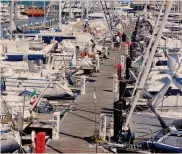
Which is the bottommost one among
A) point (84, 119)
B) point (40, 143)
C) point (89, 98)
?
point (89, 98)

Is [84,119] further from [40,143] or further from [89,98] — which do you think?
[40,143]

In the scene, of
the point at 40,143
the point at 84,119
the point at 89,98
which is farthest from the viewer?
the point at 89,98

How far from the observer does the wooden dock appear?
1614 cm

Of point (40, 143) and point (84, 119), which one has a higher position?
point (40, 143)

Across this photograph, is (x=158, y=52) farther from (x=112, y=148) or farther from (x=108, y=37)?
(x=108, y=37)

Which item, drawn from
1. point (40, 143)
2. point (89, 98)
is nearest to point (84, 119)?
point (89, 98)

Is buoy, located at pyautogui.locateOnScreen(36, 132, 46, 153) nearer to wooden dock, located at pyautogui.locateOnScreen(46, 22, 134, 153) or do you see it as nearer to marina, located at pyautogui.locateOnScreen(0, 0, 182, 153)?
marina, located at pyautogui.locateOnScreen(0, 0, 182, 153)

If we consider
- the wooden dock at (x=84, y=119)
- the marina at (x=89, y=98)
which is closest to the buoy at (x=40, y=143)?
the marina at (x=89, y=98)

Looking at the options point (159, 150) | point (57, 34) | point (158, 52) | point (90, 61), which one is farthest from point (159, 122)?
point (57, 34)

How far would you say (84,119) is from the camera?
1972cm

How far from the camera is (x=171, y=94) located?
795 inches

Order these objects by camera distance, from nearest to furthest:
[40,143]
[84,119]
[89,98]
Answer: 1. [40,143]
2. [84,119]
3. [89,98]

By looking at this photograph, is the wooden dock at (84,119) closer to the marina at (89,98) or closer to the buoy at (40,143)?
the marina at (89,98)

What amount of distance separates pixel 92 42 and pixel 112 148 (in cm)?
2745
